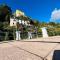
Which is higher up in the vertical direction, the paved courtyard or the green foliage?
the green foliage

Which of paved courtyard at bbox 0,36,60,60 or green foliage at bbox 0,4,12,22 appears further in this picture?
green foliage at bbox 0,4,12,22

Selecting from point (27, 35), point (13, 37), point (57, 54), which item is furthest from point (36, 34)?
point (57, 54)

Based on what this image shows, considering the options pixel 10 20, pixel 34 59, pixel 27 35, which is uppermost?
pixel 10 20

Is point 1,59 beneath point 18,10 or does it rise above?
beneath

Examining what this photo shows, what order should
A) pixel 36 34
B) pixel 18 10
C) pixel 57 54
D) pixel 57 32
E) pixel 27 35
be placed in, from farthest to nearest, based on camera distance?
pixel 18 10 → pixel 57 32 → pixel 36 34 → pixel 27 35 → pixel 57 54

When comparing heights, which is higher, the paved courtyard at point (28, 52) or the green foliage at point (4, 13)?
the green foliage at point (4, 13)

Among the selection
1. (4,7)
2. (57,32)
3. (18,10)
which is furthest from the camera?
(18,10)

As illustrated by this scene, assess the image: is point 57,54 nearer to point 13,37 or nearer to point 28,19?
point 13,37

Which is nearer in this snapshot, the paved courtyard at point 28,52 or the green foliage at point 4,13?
the paved courtyard at point 28,52

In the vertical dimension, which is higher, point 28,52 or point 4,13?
point 4,13

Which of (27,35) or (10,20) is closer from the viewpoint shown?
(27,35)

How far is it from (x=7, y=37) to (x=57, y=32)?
17331 millimetres

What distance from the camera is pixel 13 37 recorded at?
89.6 feet

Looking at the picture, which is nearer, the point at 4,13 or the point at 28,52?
the point at 28,52
